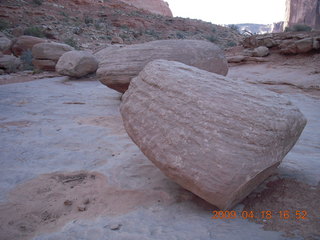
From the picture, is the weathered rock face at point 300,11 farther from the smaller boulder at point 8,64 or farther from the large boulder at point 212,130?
the large boulder at point 212,130

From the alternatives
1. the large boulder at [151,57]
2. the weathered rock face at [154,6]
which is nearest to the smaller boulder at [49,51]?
the large boulder at [151,57]

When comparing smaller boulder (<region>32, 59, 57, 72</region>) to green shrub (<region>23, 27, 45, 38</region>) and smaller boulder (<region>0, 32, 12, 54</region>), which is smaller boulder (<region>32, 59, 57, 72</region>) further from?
green shrub (<region>23, 27, 45, 38</region>)

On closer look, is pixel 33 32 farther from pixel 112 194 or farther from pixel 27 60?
pixel 112 194

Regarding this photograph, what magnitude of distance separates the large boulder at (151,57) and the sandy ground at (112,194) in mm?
1033

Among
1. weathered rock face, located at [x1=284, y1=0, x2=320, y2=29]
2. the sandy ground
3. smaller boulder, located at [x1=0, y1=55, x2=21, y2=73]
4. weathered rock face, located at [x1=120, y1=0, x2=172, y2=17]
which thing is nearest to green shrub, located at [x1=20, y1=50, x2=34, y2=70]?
smaller boulder, located at [x1=0, y1=55, x2=21, y2=73]

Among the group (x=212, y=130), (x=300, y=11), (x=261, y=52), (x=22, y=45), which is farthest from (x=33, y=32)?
(x=300, y=11)

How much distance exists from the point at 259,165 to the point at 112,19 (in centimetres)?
2149

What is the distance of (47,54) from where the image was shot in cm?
866

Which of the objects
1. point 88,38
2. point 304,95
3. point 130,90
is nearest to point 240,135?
point 130,90

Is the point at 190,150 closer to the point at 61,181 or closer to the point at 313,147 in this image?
the point at 61,181
